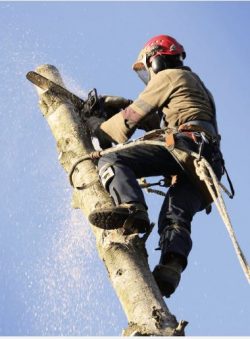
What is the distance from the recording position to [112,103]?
5820 mm

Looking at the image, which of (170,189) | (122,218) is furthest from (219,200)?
(170,189)

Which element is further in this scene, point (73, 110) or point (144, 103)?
point (73, 110)

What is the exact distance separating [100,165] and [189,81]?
105cm

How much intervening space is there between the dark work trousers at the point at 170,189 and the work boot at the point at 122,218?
0.14 meters

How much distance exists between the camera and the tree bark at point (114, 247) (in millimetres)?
3578

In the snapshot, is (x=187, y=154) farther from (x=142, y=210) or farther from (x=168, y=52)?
(x=168, y=52)

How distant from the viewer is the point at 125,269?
13.2 ft

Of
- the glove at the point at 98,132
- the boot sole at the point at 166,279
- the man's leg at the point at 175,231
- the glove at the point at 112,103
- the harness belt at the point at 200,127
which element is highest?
the glove at the point at 112,103

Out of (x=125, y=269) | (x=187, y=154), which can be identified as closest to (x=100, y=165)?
(x=187, y=154)

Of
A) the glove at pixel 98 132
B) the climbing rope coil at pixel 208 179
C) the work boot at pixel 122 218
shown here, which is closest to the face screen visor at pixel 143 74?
the glove at pixel 98 132

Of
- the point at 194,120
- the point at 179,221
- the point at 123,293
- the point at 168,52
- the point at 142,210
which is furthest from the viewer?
the point at 168,52

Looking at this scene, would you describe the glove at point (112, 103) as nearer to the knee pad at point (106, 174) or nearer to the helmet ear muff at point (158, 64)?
the helmet ear muff at point (158, 64)

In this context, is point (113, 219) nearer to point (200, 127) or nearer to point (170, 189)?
point (170, 189)

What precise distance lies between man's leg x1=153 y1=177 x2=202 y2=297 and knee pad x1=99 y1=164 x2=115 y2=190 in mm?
459
